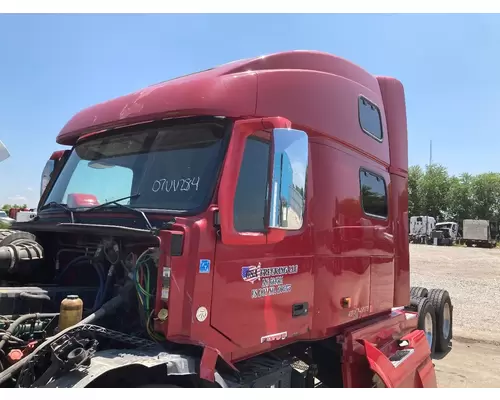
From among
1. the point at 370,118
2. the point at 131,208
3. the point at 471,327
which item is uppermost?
the point at 370,118

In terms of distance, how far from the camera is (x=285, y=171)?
9.93 feet

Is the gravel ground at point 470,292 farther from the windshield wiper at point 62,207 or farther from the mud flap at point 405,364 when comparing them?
the windshield wiper at point 62,207

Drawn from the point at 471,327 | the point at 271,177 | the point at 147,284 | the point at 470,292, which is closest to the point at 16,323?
the point at 147,284

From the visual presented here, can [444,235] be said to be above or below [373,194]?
below

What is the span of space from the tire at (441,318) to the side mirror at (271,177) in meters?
5.55

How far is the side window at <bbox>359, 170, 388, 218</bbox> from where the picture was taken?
4.60 m

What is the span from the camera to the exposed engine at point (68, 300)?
2484 millimetres

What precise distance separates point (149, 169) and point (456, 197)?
205ft

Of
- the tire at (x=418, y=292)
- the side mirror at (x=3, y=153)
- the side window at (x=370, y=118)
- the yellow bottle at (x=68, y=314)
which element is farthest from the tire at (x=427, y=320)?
the side mirror at (x=3, y=153)

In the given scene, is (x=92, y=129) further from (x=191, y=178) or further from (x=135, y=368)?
(x=135, y=368)

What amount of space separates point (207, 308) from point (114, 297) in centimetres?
69

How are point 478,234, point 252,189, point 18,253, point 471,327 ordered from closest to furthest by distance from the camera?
point 252,189, point 18,253, point 471,327, point 478,234

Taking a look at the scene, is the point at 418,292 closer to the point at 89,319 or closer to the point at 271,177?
the point at 271,177
